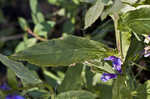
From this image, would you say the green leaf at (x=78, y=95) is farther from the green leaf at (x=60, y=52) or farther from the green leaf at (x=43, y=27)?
the green leaf at (x=43, y=27)

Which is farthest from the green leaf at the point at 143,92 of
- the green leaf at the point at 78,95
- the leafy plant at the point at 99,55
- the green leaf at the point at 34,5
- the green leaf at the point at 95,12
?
the green leaf at the point at 34,5

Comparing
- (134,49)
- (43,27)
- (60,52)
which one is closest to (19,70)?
(60,52)

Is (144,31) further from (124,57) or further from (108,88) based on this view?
(108,88)

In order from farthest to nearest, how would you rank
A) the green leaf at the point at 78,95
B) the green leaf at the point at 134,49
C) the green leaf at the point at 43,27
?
the green leaf at the point at 43,27 < the green leaf at the point at 134,49 < the green leaf at the point at 78,95

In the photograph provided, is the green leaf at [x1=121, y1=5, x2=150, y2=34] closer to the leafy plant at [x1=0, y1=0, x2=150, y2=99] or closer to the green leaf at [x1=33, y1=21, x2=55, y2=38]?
the leafy plant at [x1=0, y1=0, x2=150, y2=99]

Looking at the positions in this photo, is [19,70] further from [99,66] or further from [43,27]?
[43,27]

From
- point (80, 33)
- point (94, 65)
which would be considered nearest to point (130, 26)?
point (94, 65)
